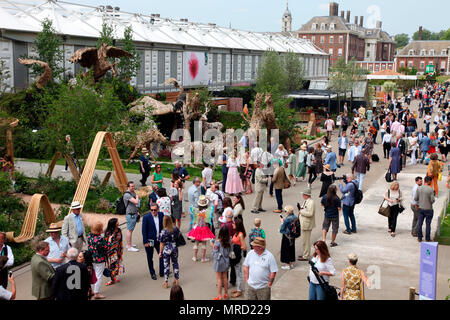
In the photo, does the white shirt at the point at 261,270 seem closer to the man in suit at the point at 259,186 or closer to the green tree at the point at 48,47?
the man in suit at the point at 259,186

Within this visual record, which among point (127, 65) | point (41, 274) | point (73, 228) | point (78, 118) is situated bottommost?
point (41, 274)

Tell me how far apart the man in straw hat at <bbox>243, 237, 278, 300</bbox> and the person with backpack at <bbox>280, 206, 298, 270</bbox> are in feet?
8.33

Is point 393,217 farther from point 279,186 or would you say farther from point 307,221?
point 279,186

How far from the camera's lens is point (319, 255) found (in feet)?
24.9

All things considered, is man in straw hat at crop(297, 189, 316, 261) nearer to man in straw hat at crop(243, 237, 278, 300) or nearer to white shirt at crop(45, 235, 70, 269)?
man in straw hat at crop(243, 237, 278, 300)

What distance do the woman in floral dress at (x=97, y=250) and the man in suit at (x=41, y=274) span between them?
1.36 metres

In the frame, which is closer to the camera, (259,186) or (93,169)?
(93,169)

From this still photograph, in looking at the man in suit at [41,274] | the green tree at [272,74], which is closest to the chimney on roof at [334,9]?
the green tree at [272,74]

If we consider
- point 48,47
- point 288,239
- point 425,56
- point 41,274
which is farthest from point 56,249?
point 425,56

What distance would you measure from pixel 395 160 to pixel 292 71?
81.2 ft

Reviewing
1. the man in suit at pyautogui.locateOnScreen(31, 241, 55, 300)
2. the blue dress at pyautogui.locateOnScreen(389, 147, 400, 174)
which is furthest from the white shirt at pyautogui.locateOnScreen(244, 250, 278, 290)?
the blue dress at pyautogui.locateOnScreen(389, 147, 400, 174)

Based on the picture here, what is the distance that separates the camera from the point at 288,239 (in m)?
10.2

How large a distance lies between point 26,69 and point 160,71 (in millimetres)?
10862
